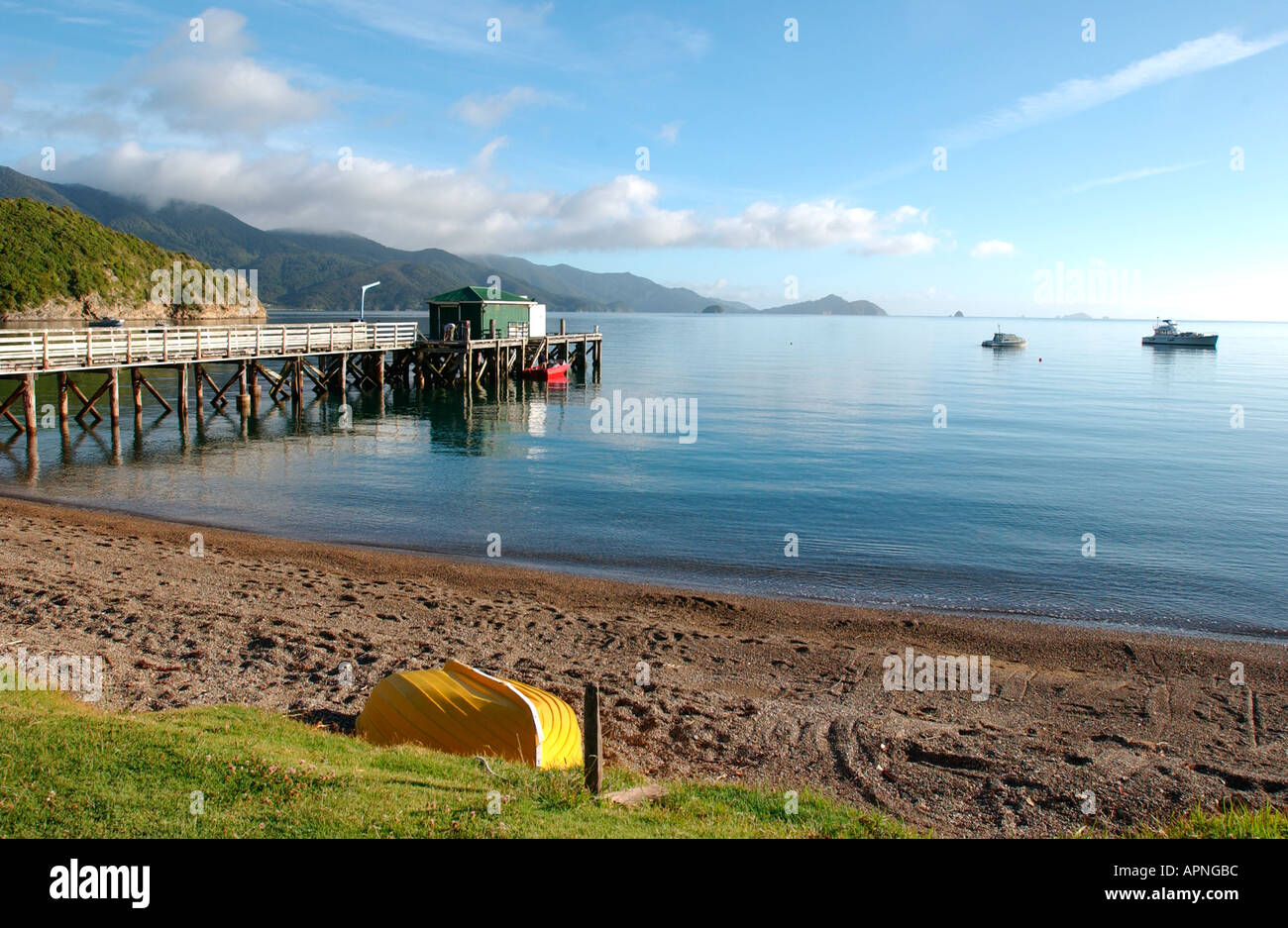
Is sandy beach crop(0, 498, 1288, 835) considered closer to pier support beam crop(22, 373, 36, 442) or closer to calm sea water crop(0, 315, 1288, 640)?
calm sea water crop(0, 315, 1288, 640)

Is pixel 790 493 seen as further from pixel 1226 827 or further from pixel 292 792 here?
pixel 292 792

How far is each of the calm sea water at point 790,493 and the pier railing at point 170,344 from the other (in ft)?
10.1

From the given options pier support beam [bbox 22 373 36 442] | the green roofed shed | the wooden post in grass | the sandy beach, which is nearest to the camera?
the wooden post in grass

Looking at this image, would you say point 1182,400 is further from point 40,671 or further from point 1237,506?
point 40,671

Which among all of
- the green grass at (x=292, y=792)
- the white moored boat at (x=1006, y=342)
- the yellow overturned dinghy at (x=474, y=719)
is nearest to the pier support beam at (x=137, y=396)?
the green grass at (x=292, y=792)

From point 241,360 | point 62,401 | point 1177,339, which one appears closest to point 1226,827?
point 62,401

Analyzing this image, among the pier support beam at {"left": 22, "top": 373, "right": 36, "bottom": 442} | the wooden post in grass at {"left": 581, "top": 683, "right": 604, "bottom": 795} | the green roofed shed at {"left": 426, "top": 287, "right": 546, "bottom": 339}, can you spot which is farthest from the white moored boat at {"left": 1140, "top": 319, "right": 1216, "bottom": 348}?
the wooden post in grass at {"left": 581, "top": 683, "right": 604, "bottom": 795}

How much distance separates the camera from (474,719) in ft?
31.0

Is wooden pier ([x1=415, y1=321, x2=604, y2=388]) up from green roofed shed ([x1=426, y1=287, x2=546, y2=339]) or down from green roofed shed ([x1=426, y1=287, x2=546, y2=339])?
down

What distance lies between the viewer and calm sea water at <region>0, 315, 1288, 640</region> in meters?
19.2

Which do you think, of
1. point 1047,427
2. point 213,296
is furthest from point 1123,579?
point 213,296

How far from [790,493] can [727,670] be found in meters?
14.8

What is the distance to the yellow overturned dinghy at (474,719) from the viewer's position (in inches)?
361

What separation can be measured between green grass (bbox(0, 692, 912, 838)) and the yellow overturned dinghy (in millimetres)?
480
